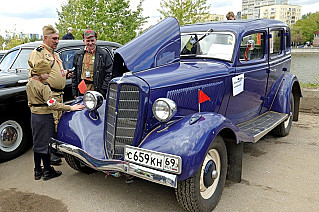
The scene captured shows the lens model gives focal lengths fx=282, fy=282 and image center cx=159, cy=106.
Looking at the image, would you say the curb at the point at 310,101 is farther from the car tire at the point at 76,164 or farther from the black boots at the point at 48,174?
the black boots at the point at 48,174

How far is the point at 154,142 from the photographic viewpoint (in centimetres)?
270

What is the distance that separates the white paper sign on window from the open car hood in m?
0.87

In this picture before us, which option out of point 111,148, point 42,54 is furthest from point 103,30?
point 111,148

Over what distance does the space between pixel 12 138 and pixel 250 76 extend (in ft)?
13.0

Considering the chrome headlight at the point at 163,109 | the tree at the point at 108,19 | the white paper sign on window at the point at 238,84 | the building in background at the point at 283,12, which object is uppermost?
the building in background at the point at 283,12

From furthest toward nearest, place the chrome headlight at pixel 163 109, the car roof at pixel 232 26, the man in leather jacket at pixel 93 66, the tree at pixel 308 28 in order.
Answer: the tree at pixel 308 28, the man in leather jacket at pixel 93 66, the car roof at pixel 232 26, the chrome headlight at pixel 163 109

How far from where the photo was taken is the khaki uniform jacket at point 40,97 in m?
3.43

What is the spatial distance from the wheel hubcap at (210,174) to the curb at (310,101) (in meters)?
5.72

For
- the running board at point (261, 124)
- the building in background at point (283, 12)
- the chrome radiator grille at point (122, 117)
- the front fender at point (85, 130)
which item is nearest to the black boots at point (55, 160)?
the front fender at point (85, 130)

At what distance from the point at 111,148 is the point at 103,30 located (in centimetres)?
1293

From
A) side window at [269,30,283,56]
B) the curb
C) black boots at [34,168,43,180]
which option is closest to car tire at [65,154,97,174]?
black boots at [34,168,43,180]

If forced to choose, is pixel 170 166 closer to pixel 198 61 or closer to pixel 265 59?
pixel 198 61

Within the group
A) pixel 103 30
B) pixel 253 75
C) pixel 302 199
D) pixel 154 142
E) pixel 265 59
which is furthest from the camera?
pixel 103 30

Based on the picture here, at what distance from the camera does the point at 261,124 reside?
4.46m
